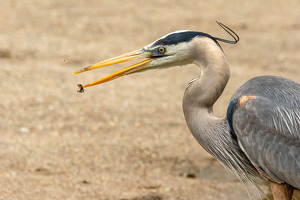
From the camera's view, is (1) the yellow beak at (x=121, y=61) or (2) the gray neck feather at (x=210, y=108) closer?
(2) the gray neck feather at (x=210, y=108)

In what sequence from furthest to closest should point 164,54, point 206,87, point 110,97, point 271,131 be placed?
point 110,97, point 164,54, point 206,87, point 271,131

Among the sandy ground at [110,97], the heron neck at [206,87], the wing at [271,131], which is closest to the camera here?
the wing at [271,131]

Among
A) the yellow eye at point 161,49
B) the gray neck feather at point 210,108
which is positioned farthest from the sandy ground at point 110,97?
the yellow eye at point 161,49

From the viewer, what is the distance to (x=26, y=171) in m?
4.96

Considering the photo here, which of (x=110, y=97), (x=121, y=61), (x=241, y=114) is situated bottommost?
(x=110, y=97)

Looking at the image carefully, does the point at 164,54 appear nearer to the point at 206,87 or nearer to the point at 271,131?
the point at 206,87

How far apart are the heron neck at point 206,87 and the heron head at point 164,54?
85 millimetres

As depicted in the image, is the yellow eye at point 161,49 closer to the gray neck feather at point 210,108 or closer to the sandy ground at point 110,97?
the gray neck feather at point 210,108

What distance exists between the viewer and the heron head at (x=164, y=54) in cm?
→ 356

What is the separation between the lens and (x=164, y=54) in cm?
364

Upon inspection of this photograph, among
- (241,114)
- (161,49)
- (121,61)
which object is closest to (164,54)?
(161,49)

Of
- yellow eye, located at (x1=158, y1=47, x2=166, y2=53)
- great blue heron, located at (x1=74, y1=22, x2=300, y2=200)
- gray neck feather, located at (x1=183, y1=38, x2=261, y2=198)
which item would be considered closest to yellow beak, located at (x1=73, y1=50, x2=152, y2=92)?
great blue heron, located at (x1=74, y1=22, x2=300, y2=200)

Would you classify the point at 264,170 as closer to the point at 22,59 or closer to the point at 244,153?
the point at 244,153

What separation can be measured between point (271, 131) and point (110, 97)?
431 centimetres
